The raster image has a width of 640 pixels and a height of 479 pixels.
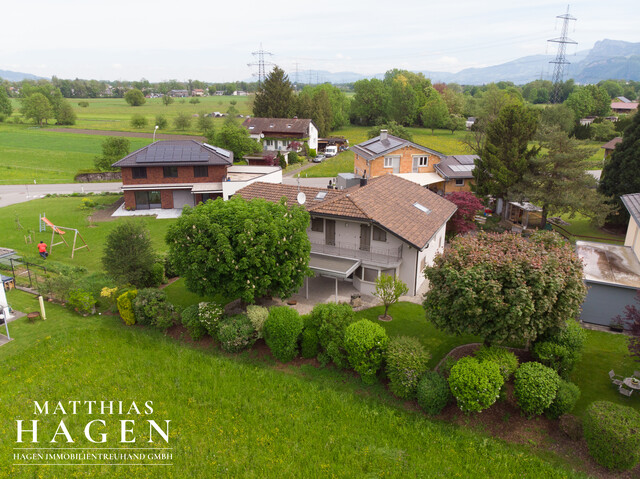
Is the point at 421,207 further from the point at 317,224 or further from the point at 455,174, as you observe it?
the point at 455,174

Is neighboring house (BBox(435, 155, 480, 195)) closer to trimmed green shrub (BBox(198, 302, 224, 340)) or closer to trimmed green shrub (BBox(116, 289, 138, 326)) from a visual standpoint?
trimmed green shrub (BBox(198, 302, 224, 340))

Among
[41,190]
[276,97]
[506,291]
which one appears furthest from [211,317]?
[276,97]

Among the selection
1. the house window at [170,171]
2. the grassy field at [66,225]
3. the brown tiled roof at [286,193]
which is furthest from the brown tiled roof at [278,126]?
the brown tiled roof at [286,193]

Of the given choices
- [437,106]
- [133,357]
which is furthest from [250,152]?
[437,106]

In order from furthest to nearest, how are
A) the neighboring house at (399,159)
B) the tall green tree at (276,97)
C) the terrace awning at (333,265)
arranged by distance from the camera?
the tall green tree at (276,97)
the neighboring house at (399,159)
the terrace awning at (333,265)

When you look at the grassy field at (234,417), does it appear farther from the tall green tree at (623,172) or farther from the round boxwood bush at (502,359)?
the tall green tree at (623,172)

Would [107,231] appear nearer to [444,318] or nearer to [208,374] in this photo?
[208,374]
